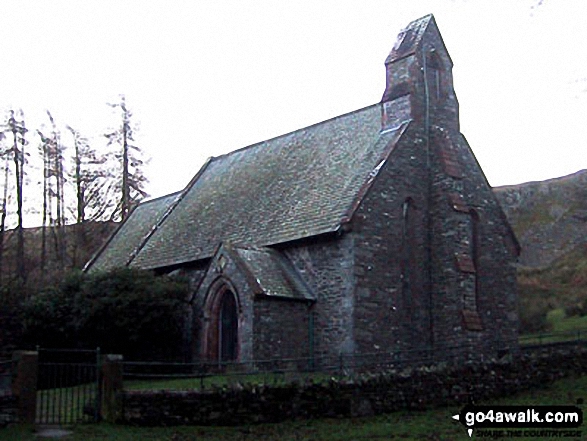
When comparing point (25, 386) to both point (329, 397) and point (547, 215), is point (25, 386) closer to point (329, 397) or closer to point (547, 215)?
point (329, 397)

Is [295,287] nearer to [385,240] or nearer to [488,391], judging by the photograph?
[385,240]

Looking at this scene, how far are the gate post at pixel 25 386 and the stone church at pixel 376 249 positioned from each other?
8585 mm

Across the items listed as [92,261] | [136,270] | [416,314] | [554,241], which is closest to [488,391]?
[416,314]

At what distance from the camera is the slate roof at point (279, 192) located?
2859 cm

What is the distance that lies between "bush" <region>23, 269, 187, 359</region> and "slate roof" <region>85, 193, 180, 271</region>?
6475 millimetres

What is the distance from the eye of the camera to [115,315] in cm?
2916

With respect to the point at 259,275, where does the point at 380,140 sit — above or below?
above

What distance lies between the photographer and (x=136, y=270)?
101 ft

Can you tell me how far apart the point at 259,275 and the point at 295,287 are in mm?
1413

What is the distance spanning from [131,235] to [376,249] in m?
19.2

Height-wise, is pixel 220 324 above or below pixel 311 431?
above

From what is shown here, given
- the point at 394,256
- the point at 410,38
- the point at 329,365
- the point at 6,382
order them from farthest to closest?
the point at 410,38
the point at 394,256
the point at 329,365
the point at 6,382

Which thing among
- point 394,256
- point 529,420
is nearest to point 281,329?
point 394,256

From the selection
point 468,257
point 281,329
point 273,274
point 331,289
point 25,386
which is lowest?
point 25,386
